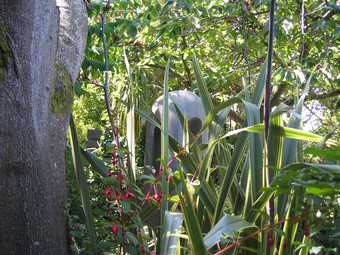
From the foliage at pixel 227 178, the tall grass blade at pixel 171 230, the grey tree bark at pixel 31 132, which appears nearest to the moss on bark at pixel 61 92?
the grey tree bark at pixel 31 132

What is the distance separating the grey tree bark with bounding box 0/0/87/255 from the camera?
1.61m

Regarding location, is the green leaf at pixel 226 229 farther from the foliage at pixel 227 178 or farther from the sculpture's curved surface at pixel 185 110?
the sculpture's curved surface at pixel 185 110

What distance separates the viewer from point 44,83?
177 cm

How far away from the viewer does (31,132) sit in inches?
65.2

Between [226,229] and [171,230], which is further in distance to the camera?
[171,230]

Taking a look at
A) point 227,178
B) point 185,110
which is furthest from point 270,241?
point 185,110

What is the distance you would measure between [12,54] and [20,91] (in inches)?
4.5

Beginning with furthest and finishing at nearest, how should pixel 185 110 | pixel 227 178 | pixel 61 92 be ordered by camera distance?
pixel 185 110 → pixel 61 92 → pixel 227 178

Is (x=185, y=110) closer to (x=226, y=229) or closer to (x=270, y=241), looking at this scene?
(x=270, y=241)

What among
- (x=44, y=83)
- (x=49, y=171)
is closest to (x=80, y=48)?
(x=44, y=83)

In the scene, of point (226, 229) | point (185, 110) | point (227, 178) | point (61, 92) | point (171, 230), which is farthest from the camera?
point (185, 110)

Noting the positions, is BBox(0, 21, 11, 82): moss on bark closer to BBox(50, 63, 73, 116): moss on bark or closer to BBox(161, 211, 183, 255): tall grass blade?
BBox(50, 63, 73, 116): moss on bark

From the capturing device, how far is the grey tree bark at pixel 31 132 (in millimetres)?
1612

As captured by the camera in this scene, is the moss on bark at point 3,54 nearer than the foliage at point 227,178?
No
